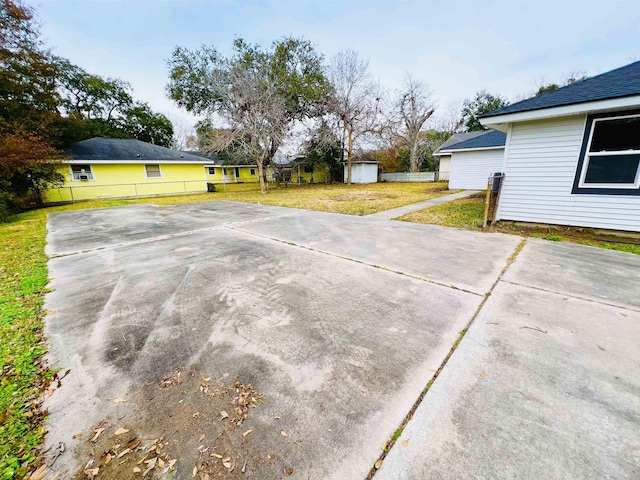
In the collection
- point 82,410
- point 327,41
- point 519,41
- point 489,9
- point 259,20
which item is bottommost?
point 82,410

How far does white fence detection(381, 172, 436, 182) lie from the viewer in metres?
26.0

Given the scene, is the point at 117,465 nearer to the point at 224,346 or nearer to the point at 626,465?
the point at 224,346

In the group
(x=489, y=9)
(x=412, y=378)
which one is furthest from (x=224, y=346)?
(x=489, y=9)

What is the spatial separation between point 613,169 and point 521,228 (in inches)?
76.5

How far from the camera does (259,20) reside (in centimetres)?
1555

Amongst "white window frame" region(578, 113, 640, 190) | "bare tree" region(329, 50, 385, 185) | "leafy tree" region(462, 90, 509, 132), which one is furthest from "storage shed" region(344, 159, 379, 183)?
"white window frame" region(578, 113, 640, 190)

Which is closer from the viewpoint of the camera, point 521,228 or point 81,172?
point 521,228

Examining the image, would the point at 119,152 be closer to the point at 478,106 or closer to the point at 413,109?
the point at 413,109

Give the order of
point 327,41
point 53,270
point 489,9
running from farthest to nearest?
point 327,41
point 489,9
point 53,270

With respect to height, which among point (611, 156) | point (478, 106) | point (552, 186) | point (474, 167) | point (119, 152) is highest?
point (478, 106)

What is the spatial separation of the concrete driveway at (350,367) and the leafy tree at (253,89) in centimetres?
1375

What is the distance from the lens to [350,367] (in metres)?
2.08

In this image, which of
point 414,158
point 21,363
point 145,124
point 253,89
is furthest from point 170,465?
point 145,124

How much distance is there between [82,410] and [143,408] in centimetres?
41
